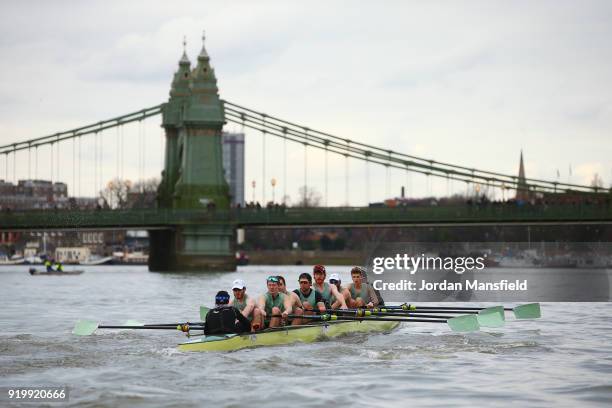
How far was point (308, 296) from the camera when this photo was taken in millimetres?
27703

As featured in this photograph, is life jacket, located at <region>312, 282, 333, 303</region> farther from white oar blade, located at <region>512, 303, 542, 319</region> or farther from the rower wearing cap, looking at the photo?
white oar blade, located at <region>512, 303, 542, 319</region>

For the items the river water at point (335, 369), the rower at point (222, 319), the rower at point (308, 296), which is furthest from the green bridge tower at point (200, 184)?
the rower at point (222, 319)

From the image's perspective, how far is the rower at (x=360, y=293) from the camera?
96.5 feet

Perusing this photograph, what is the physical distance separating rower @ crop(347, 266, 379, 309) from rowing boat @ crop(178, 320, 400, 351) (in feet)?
1.88

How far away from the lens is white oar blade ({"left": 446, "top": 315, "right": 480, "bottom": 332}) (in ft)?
90.1

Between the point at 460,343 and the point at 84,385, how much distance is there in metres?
10.2

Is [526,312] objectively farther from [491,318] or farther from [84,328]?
[84,328]

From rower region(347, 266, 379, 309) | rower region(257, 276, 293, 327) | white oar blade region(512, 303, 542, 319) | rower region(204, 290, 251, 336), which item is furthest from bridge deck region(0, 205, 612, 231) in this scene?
rower region(204, 290, 251, 336)

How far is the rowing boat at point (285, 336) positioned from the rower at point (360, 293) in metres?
0.57

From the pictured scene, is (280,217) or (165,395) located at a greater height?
(280,217)

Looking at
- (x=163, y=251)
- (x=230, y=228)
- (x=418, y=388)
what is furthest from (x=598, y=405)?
(x=163, y=251)

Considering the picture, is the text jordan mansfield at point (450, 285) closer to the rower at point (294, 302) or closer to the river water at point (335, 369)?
the river water at point (335, 369)

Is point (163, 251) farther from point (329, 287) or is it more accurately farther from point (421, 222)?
point (329, 287)

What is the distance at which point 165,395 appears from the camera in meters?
19.0
